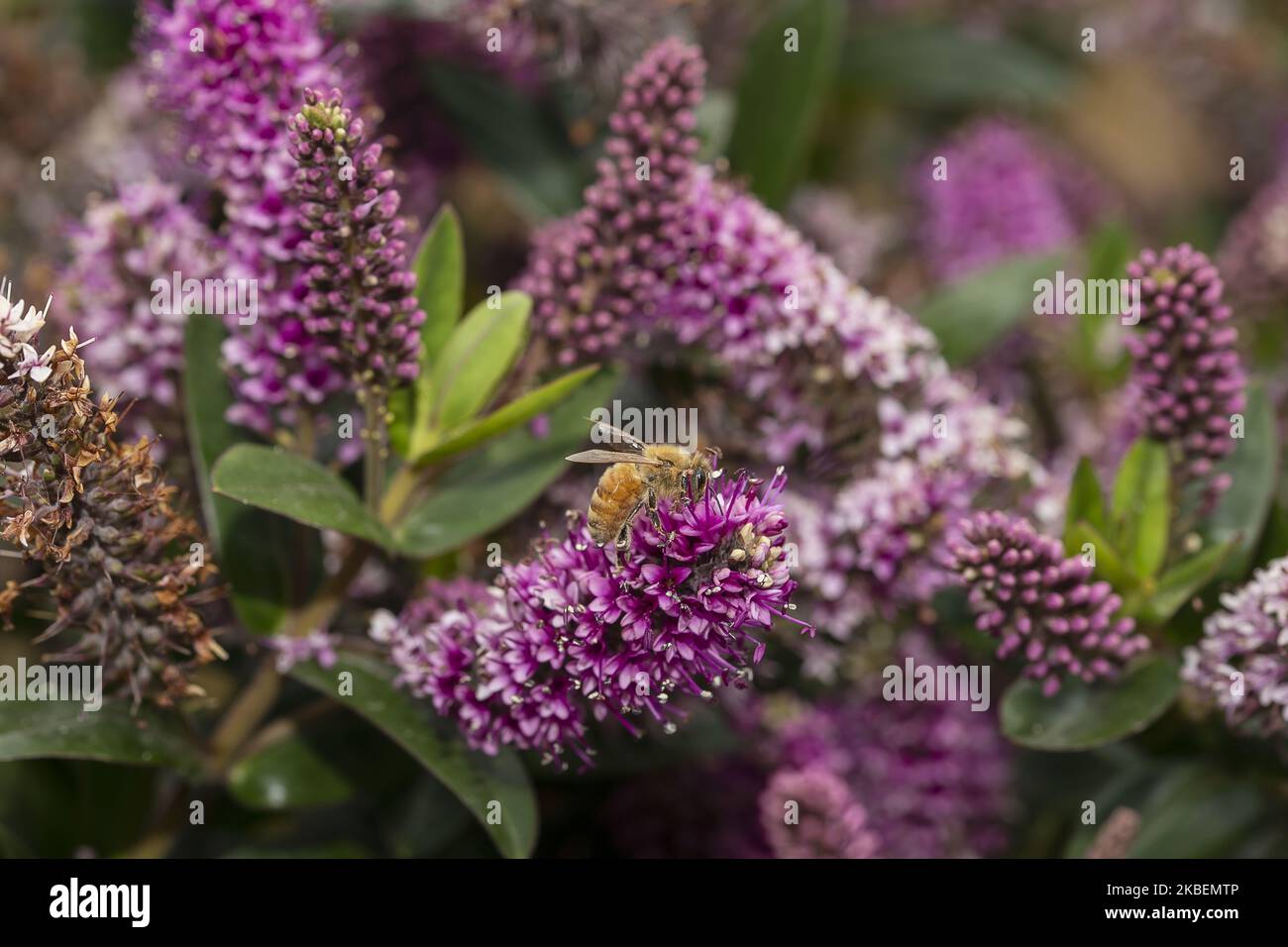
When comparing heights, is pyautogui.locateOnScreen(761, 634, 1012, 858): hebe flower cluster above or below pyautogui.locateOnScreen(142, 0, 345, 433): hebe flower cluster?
below

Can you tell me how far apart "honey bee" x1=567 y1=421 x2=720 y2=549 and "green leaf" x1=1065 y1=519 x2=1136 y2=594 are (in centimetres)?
55

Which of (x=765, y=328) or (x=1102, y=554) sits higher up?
(x=765, y=328)

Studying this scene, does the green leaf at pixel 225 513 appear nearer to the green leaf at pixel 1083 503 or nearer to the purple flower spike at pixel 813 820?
the purple flower spike at pixel 813 820

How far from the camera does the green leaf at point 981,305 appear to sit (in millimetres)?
2299

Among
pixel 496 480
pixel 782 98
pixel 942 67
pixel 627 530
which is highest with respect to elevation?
pixel 942 67

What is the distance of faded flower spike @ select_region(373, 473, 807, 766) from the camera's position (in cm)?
141

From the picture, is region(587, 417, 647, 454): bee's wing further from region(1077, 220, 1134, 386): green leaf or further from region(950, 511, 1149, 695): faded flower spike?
region(1077, 220, 1134, 386): green leaf

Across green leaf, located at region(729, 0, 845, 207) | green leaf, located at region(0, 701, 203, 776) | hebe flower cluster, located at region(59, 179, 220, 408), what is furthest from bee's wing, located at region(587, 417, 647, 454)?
green leaf, located at region(729, 0, 845, 207)

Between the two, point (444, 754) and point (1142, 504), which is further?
point (1142, 504)

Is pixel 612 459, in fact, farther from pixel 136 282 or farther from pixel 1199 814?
pixel 1199 814

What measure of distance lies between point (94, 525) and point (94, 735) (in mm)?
319

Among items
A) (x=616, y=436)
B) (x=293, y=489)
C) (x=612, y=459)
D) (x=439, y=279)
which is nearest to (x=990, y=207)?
(x=616, y=436)

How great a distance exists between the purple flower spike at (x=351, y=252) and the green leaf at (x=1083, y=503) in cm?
94

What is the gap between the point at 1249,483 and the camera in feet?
6.32
